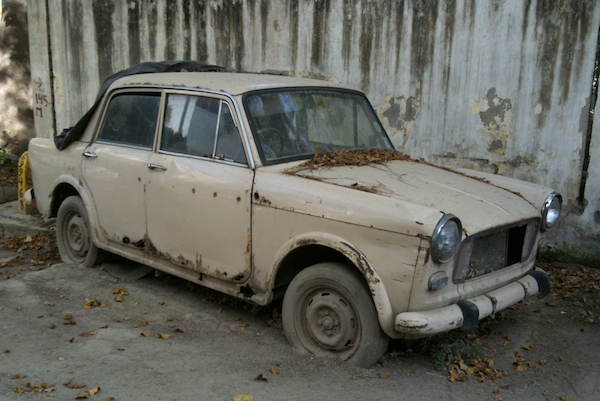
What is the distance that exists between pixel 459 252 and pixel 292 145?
4.78 ft

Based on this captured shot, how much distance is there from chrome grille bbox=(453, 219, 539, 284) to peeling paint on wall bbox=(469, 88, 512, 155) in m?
2.26

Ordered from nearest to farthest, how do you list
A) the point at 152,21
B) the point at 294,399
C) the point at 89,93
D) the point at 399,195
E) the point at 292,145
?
the point at 294,399 < the point at 399,195 < the point at 292,145 < the point at 152,21 < the point at 89,93

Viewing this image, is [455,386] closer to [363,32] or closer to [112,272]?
[112,272]

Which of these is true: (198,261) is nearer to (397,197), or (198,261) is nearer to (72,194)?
(397,197)

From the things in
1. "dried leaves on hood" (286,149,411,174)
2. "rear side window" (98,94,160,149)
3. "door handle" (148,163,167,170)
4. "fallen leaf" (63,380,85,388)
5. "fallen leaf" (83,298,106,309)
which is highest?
"rear side window" (98,94,160,149)

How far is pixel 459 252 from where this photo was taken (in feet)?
11.5

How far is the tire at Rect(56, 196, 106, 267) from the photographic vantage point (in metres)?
5.50

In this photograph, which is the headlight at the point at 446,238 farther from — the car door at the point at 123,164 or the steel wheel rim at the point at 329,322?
the car door at the point at 123,164

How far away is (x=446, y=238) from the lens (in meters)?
3.30

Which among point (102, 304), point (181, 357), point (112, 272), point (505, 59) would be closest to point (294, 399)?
point (181, 357)

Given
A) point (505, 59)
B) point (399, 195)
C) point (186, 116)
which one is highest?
point (505, 59)

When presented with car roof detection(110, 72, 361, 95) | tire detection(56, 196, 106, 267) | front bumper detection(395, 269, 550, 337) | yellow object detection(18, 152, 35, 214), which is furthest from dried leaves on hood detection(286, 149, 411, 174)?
yellow object detection(18, 152, 35, 214)

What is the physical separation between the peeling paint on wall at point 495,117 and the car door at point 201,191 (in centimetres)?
320

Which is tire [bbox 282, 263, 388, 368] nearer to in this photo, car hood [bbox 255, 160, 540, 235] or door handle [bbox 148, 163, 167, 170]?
car hood [bbox 255, 160, 540, 235]
